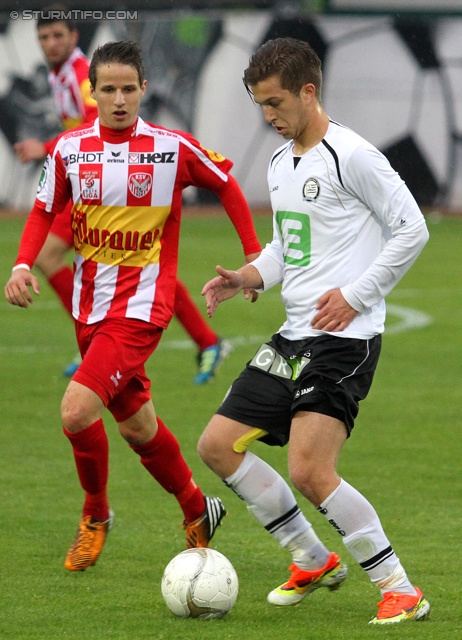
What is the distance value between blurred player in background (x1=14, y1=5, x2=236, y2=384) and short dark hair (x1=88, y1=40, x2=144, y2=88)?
2876mm

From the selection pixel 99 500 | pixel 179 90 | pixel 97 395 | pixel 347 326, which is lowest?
pixel 179 90

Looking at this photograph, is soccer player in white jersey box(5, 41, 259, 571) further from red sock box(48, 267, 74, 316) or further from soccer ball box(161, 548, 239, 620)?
red sock box(48, 267, 74, 316)

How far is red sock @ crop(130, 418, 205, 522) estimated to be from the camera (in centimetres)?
505

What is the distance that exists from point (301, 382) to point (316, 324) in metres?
0.21

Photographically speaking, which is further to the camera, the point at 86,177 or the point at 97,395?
the point at 86,177

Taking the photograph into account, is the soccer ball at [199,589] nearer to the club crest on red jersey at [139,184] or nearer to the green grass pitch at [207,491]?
the green grass pitch at [207,491]

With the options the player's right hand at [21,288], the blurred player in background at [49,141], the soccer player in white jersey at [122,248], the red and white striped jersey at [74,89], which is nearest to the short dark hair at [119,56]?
the soccer player in white jersey at [122,248]

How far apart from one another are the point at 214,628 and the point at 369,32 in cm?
2129

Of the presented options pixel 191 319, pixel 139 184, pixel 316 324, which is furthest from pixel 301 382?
pixel 191 319

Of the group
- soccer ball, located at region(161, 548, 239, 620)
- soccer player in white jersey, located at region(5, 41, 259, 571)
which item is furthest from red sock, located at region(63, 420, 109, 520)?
soccer ball, located at region(161, 548, 239, 620)

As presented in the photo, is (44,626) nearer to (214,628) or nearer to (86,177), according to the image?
(214,628)

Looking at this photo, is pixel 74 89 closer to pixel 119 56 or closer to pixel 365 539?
pixel 119 56

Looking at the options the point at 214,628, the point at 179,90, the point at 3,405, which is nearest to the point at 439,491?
the point at 214,628

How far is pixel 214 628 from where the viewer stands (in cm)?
407
